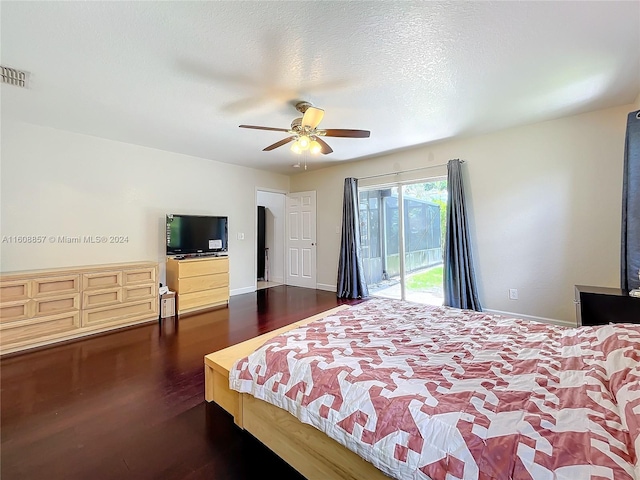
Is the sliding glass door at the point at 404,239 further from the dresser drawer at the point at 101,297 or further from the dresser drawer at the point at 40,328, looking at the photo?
the dresser drawer at the point at 40,328

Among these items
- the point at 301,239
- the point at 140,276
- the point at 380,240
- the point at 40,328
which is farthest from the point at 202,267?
the point at 380,240

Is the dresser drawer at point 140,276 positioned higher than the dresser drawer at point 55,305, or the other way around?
the dresser drawer at point 140,276

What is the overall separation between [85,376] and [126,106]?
103 inches

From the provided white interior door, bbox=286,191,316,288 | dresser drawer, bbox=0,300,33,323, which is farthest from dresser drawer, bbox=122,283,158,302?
white interior door, bbox=286,191,316,288

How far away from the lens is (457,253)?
3.83 meters

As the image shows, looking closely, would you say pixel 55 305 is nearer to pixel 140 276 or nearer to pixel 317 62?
pixel 140 276

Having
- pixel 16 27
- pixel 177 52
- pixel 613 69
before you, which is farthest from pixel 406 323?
pixel 16 27

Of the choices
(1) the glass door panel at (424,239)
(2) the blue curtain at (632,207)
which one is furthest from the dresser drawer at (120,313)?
(2) the blue curtain at (632,207)

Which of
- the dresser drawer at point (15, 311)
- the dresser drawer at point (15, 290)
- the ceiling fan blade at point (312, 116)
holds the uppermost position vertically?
the ceiling fan blade at point (312, 116)

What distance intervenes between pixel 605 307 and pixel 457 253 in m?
1.58

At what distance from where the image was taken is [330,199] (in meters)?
5.55

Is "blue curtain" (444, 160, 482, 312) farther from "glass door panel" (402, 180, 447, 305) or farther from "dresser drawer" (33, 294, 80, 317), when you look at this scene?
"dresser drawer" (33, 294, 80, 317)

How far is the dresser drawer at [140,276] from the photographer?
3.50 m

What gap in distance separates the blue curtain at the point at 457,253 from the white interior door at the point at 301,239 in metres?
2.75
